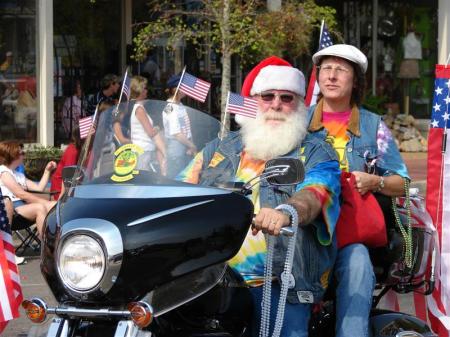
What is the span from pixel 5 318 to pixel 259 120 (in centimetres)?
222

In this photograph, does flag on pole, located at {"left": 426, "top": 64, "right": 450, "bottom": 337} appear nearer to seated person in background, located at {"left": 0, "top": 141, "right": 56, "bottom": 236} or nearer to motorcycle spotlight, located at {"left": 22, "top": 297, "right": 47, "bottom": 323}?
motorcycle spotlight, located at {"left": 22, "top": 297, "right": 47, "bottom": 323}

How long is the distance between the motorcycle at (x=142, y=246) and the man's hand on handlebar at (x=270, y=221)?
64mm

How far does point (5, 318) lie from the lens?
230 inches

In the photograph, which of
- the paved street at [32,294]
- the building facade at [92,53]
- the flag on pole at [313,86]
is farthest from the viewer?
the building facade at [92,53]

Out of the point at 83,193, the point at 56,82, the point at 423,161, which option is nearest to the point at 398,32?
the point at 423,161

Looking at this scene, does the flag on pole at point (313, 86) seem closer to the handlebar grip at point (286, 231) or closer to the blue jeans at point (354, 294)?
the blue jeans at point (354, 294)

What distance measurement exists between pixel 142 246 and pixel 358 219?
1379 millimetres

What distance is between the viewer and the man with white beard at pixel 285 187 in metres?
4.13

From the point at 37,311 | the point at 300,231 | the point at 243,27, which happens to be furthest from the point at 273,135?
the point at 243,27

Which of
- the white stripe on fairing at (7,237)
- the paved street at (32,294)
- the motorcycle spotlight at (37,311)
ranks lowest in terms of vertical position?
the paved street at (32,294)

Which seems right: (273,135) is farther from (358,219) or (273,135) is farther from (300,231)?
(358,219)

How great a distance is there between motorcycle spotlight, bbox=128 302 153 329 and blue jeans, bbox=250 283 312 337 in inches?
31.6

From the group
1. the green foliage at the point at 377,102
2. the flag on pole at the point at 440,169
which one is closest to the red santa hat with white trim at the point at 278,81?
the flag on pole at the point at 440,169

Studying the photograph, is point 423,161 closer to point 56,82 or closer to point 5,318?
point 56,82
